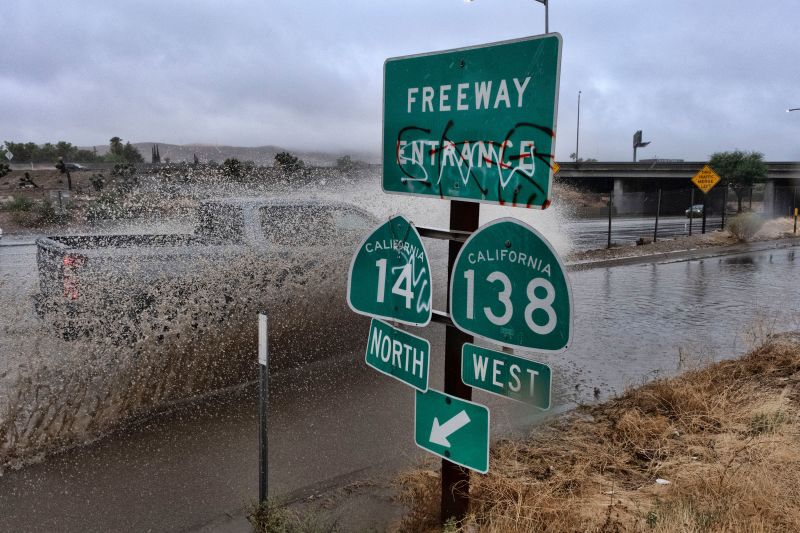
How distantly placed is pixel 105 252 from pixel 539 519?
459cm

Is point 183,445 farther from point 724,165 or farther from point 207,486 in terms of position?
point 724,165

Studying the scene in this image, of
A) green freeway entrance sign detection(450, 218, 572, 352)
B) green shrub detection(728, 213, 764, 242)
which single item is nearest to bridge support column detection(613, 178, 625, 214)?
green shrub detection(728, 213, 764, 242)

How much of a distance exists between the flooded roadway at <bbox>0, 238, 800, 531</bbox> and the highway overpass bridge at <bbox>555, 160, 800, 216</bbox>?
40.3m

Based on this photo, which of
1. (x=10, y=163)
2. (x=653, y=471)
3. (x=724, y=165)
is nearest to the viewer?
(x=653, y=471)

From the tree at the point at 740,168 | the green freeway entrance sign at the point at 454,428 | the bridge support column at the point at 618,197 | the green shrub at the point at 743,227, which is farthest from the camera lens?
the bridge support column at the point at 618,197

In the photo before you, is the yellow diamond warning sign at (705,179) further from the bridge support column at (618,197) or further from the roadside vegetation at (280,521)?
the bridge support column at (618,197)

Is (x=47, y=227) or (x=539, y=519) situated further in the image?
(x=47, y=227)

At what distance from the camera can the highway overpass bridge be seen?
152 ft

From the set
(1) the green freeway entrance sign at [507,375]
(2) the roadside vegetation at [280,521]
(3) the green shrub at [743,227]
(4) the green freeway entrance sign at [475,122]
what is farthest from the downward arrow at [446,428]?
(3) the green shrub at [743,227]

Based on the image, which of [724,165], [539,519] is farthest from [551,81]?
[724,165]

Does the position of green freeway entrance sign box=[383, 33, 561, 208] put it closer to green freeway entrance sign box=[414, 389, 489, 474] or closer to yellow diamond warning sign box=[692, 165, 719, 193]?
green freeway entrance sign box=[414, 389, 489, 474]

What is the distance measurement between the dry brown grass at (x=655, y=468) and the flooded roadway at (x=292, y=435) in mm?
655

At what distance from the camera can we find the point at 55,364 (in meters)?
5.27

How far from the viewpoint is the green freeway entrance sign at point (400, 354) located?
2719mm
